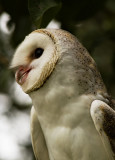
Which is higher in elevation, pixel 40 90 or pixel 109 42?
pixel 40 90

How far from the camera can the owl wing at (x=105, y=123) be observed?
2.34 metres

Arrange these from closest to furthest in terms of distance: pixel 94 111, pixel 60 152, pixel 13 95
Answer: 1. pixel 94 111
2. pixel 60 152
3. pixel 13 95

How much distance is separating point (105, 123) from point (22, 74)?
1.46ft

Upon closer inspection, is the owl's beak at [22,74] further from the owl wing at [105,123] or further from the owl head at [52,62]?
the owl wing at [105,123]

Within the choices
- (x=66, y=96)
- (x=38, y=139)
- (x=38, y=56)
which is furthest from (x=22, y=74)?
(x=38, y=139)

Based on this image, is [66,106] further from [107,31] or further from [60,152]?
[107,31]

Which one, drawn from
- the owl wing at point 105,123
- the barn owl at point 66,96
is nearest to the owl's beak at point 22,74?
the barn owl at point 66,96

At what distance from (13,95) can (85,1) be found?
167cm

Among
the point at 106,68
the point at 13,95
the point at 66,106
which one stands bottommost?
the point at 13,95

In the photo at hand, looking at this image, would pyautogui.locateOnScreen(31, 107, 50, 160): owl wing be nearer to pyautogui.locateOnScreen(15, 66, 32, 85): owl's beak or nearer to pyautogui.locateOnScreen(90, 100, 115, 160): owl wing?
pyautogui.locateOnScreen(15, 66, 32, 85): owl's beak

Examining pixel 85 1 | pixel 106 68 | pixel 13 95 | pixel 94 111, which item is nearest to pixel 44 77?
pixel 94 111

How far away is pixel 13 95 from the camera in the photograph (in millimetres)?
4621

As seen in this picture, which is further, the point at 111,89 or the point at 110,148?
the point at 111,89

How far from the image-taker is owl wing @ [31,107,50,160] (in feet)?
8.73
